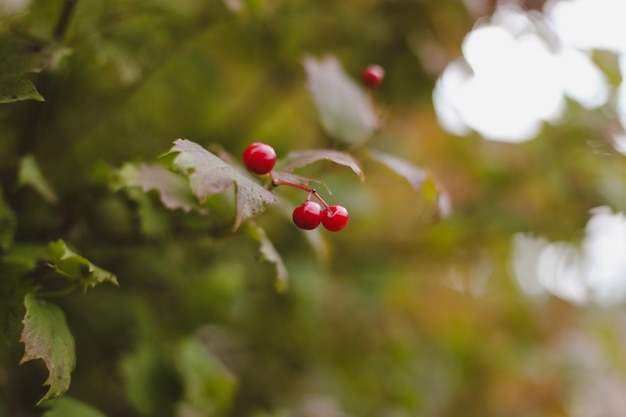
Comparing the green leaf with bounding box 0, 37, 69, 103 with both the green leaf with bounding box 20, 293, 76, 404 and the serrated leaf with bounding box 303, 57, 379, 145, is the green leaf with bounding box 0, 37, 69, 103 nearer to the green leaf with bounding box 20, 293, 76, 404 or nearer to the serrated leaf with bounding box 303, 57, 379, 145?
the green leaf with bounding box 20, 293, 76, 404

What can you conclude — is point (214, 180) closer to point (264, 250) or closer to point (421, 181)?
point (264, 250)

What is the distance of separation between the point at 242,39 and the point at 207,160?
28.3 inches

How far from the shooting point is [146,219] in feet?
2.02

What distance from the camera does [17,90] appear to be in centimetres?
47

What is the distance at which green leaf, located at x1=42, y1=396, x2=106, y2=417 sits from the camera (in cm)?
54

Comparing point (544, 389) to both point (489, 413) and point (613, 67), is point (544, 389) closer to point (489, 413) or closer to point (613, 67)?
point (489, 413)

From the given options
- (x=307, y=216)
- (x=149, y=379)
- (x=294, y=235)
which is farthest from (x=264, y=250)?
(x=294, y=235)

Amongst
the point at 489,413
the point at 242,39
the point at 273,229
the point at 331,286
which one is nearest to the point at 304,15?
the point at 242,39

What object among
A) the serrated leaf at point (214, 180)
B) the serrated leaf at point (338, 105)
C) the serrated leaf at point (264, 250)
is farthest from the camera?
the serrated leaf at point (338, 105)

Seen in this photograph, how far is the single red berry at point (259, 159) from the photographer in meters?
0.48

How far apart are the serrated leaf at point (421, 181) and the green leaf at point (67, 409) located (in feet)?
1.23

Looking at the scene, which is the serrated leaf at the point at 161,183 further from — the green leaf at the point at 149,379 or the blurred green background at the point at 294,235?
the green leaf at the point at 149,379

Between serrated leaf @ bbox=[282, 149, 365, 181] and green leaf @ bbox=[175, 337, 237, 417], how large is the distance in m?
0.32

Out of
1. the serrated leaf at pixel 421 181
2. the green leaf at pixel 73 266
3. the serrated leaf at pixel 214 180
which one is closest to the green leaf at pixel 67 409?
the green leaf at pixel 73 266
